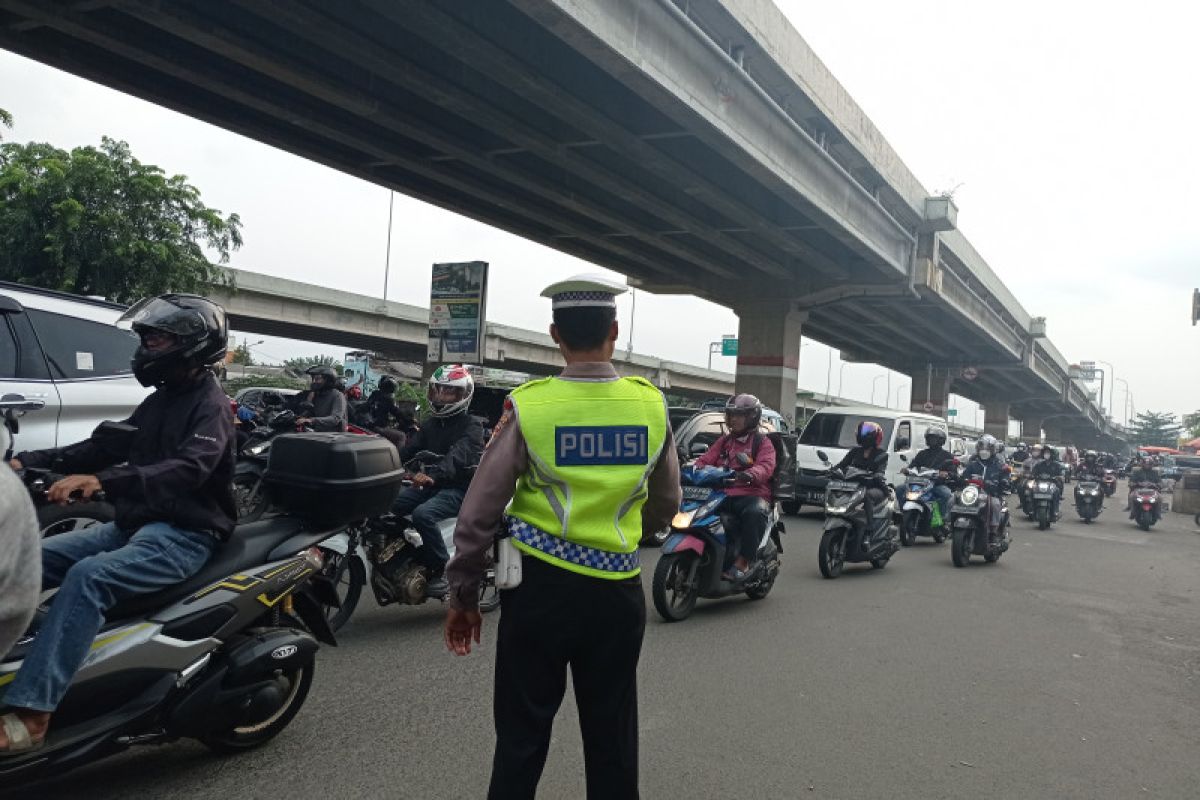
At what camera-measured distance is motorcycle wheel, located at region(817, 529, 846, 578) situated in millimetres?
9133

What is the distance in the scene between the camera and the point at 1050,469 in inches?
684

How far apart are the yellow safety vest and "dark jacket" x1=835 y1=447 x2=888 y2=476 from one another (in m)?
7.35

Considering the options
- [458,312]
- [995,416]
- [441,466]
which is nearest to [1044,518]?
[458,312]

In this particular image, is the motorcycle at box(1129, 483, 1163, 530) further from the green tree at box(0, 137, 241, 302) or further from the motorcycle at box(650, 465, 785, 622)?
the green tree at box(0, 137, 241, 302)

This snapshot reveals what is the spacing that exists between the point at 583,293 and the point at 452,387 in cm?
396

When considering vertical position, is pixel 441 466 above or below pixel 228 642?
above

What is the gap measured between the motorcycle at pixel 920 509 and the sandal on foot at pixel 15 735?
1096 cm

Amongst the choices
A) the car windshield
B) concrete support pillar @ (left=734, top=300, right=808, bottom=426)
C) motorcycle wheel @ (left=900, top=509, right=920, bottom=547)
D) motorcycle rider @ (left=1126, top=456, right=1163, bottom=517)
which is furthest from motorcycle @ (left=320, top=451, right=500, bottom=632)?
concrete support pillar @ (left=734, top=300, right=808, bottom=426)

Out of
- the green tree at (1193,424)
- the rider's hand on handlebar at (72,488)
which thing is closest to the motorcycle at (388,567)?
the rider's hand on handlebar at (72,488)

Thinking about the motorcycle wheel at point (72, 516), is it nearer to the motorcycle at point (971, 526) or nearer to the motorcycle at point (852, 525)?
the motorcycle at point (852, 525)

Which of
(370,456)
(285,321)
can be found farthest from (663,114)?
(285,321)

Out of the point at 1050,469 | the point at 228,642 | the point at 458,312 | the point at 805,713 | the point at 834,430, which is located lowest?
the point at 805,713

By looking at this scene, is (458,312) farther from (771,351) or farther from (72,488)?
(771,351)

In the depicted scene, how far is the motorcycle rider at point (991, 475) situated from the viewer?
36.7 ft
